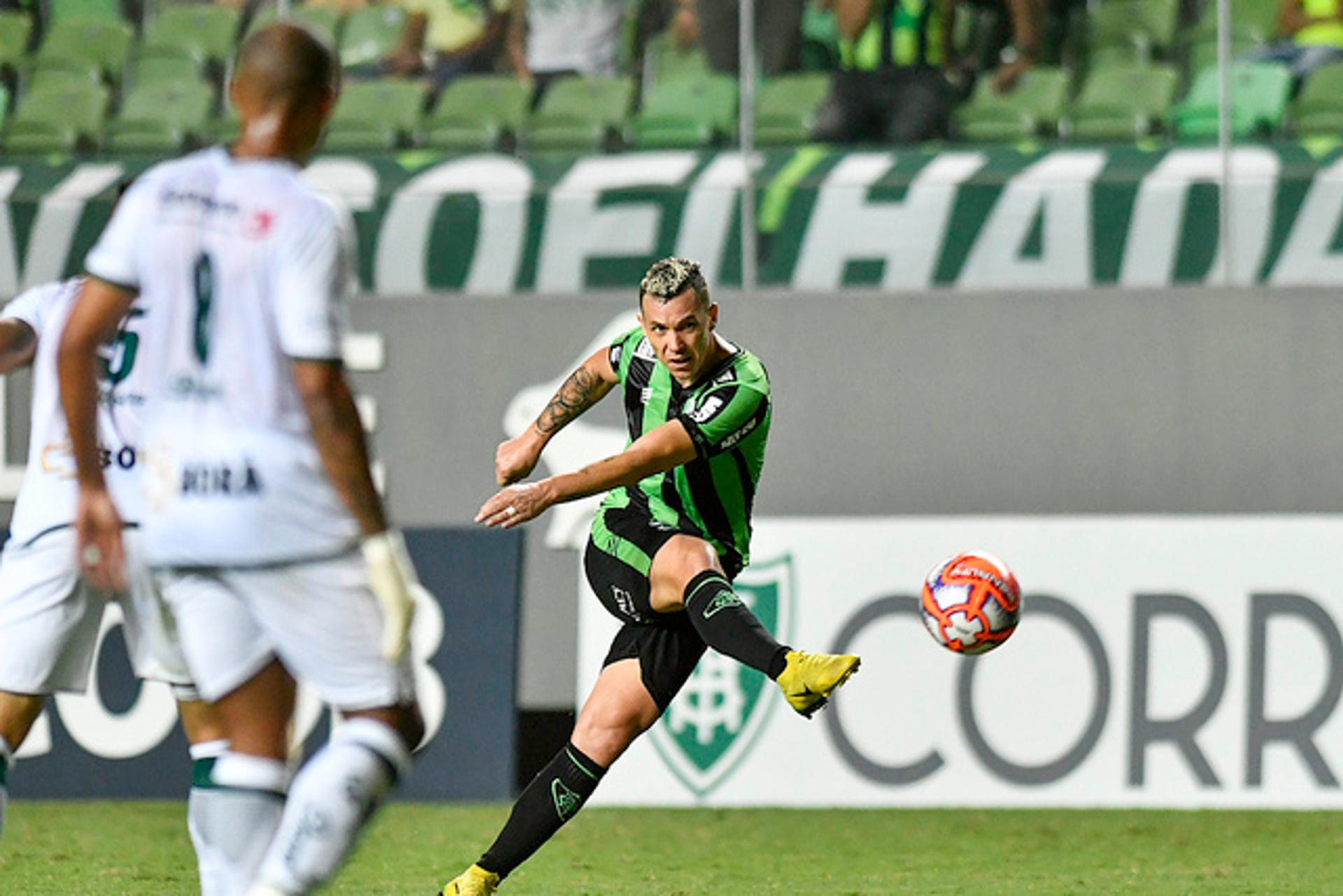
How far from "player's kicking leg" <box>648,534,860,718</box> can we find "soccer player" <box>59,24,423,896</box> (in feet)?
5.78

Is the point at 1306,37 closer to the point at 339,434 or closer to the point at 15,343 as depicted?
the point at 15,343

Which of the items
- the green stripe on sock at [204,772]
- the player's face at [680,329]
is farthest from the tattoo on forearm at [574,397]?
the green stripe on sock at [204,772]

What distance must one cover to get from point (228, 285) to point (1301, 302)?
6.61 metres

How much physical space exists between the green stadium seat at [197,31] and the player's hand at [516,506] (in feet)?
19.1

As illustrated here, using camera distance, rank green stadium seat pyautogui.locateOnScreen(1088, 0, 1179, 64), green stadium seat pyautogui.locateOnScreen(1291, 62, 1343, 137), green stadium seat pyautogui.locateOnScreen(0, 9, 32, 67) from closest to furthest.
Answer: green stadium seat pyautogui.locateOnScreen(1291, 62, 1343, 137) < green stadium seat pyautogui.locateOnScreen(1088, 0, 1179, 64) < green stadium seat pyautogui.locateOnScreen(0, 9, 32, 67)

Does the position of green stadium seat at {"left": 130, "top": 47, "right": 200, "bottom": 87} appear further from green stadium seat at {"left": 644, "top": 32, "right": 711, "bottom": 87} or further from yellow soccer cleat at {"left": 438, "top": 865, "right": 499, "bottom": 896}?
yellow soccer cleat at {"left": 438, "top": 865, "right": 499, "bottom": 896}

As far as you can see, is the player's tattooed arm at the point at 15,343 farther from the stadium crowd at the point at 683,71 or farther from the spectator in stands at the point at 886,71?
the spectator in stands at the point at 886,71

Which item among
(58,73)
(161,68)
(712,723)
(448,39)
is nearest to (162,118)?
(161,68)

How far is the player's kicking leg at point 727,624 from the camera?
5.56m

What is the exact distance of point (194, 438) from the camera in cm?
387

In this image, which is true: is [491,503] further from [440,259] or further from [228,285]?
[440,259]

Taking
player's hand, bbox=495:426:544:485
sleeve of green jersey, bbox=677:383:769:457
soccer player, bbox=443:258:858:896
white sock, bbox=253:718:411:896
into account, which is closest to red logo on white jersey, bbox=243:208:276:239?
white sock, bbox=253:718:411:896

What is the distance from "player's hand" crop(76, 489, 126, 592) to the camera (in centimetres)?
382

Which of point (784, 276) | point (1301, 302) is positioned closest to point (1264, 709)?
point (1301, 302)
